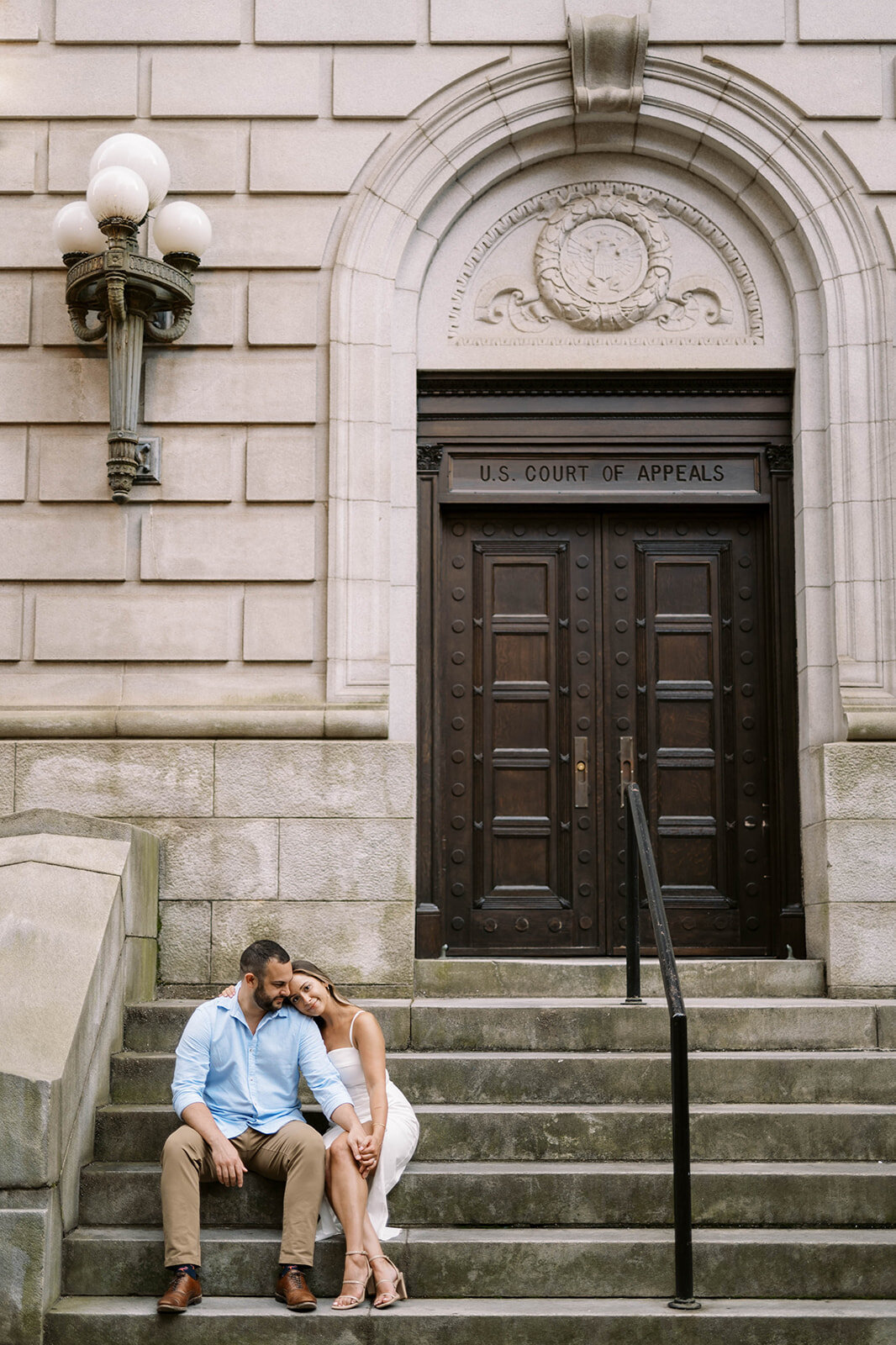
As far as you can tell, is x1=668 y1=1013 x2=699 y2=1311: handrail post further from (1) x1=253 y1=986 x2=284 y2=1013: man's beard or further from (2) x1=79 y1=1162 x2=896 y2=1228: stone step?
(1) x1=253 y1=986 x2=284 y2=1013: man's beard

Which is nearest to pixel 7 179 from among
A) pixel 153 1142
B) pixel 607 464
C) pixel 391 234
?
pixel 391 234

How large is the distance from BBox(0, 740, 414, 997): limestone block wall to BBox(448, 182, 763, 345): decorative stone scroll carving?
2.90 metres

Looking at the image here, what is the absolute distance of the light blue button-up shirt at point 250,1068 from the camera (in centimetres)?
600

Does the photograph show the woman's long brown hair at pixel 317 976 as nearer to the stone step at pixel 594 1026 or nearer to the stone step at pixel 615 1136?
the stone step at pixel 615 1136

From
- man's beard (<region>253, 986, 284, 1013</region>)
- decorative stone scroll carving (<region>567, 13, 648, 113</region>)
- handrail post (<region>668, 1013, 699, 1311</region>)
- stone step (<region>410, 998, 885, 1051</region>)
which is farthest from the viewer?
decorative stone scroll carving (<region>567, 13, 648, 113</region>)

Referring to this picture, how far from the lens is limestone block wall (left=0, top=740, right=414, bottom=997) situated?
7.90 metres

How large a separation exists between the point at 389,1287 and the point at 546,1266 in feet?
2.14

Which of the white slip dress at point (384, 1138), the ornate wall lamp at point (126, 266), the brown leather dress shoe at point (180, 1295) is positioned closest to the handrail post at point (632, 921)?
the white slip dress at point (384, 1138)

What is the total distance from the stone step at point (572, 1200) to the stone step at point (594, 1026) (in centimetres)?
100

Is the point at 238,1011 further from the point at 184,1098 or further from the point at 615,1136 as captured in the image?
the point at 615,1136

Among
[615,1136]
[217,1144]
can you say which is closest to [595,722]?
[615,1136]

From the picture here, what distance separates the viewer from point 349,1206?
564 cm

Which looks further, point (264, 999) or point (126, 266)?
point (126, 266)

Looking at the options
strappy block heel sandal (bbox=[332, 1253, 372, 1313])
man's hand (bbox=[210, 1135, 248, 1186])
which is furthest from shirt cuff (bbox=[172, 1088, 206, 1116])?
strappy block heel sandal (bbox=[332, 1253, 372, 1313])
